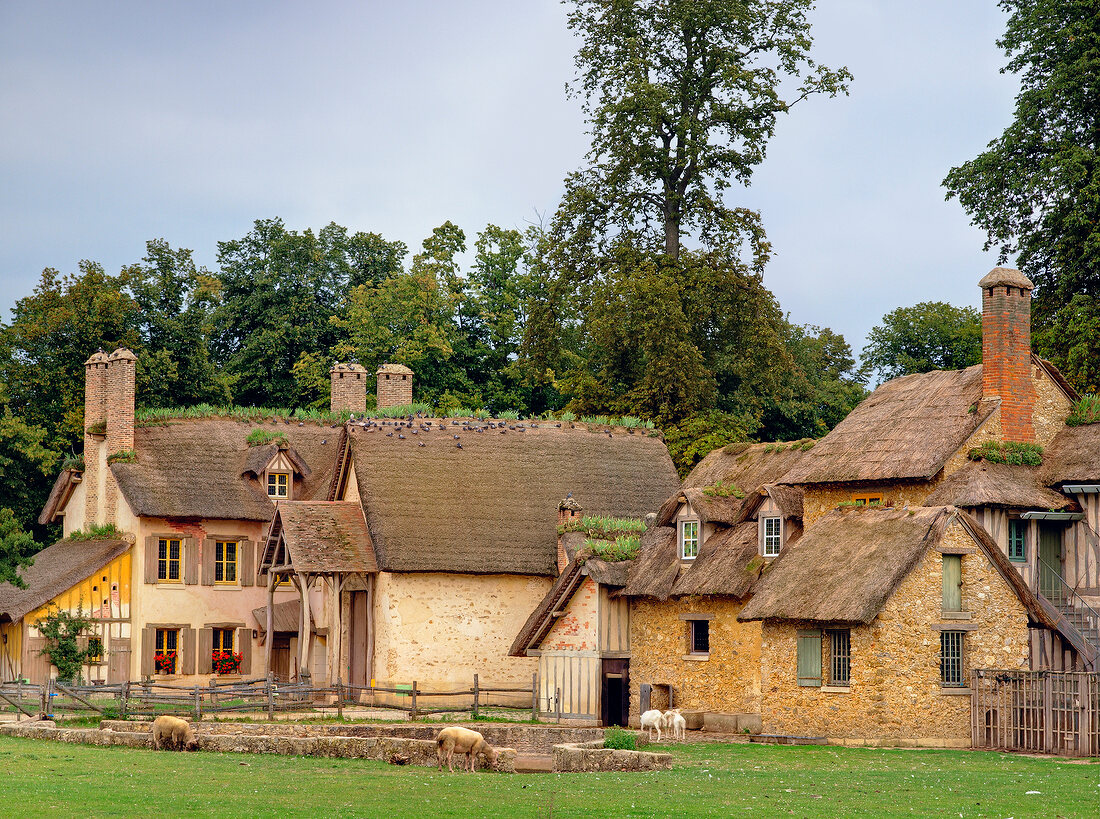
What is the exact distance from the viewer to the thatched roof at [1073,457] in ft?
108

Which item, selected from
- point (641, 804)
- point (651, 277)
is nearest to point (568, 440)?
point (651, 277)

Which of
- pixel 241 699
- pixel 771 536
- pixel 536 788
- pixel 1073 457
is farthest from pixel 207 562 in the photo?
pixel 536 788

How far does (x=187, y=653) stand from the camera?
4412 centimetres

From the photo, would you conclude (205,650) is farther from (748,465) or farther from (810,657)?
(810,657)

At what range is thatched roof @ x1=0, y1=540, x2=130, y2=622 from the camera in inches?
1644

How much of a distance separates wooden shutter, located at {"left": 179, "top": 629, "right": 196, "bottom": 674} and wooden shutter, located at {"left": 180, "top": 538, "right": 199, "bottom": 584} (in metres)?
1.40

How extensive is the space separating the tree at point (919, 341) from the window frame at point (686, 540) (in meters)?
29.5

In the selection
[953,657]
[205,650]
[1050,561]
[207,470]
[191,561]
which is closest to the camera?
[953,657]

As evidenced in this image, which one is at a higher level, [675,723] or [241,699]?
[675,723]

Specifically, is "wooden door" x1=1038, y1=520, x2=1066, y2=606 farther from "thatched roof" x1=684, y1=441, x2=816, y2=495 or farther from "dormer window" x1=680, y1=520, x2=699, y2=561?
"dormer window" x1=680, y1=520, x2=699, y2=561

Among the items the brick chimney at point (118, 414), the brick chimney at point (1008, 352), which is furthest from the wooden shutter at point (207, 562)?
the brick chimney at point (1008, 352)

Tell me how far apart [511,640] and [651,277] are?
40.8 ft

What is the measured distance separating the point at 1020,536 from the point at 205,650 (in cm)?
2323

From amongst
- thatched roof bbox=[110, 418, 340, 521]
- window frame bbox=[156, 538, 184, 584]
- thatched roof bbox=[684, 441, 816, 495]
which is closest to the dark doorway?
thatched roof bbox=[684, 441, 816, 495]
